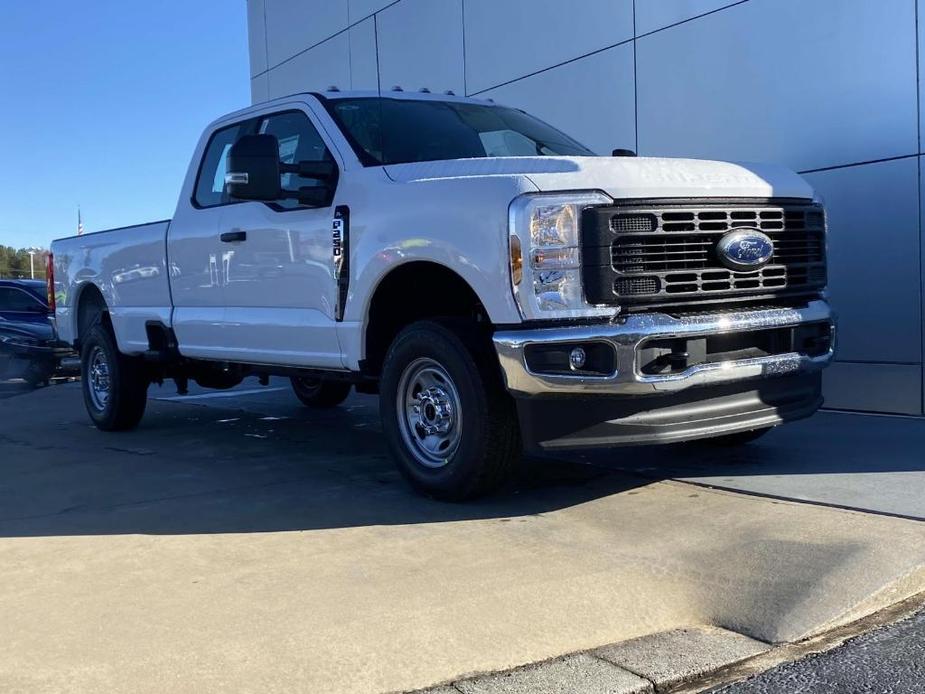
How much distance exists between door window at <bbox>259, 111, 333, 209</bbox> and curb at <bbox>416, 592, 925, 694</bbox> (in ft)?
11.8

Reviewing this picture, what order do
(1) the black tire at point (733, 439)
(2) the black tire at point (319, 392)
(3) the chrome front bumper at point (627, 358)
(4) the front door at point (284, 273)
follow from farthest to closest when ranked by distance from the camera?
(2) the black tire at point (319, 392), (1) the black tire at point (733, 439), (4) the front door at point (284, 273), (3) the chrome front bumper at point (627, 358)

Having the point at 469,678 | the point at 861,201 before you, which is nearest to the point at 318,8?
the point at 861,201

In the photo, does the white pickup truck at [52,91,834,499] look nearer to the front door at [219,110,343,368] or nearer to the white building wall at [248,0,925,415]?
the front door at [219,110,343,368]

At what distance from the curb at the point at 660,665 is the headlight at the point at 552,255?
163 centimetres

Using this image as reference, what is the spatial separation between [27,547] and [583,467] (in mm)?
3160

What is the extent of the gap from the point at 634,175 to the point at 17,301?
1200 cm

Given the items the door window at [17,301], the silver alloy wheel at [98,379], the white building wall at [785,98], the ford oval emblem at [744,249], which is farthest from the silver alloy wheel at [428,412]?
the door window at [17,301]

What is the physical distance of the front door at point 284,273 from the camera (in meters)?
5.80

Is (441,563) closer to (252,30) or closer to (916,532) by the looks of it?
(916,532)

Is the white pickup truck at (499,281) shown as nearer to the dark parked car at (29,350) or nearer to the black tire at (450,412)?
the black tire at (450,412)

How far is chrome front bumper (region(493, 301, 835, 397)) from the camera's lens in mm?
4410

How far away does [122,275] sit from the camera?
26.0ft

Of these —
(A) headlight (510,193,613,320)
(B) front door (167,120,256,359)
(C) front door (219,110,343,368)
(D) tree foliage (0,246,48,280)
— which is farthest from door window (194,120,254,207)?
(D) tree foliage (0,246,48,280)

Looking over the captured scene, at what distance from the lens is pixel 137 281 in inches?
304
